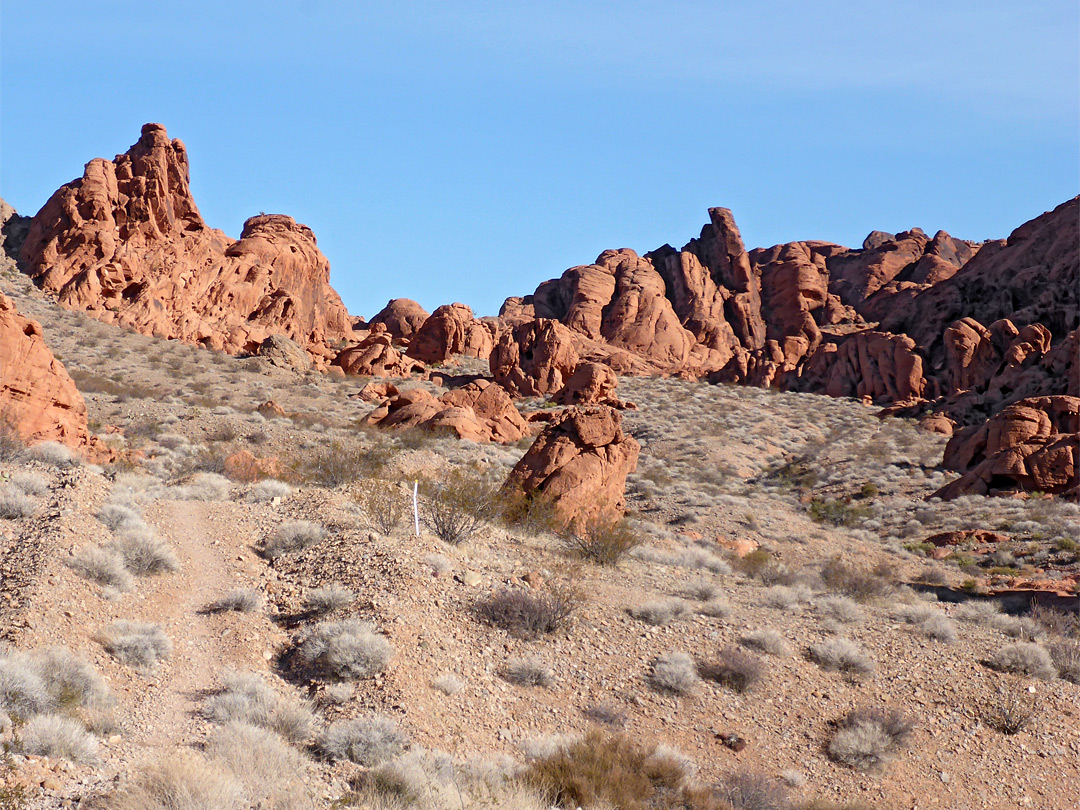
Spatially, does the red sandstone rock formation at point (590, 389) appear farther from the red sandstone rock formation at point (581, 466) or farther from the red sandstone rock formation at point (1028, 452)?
the red sandstone rock formation at point (581, 466)

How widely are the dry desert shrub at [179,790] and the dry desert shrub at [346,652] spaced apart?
258 cm

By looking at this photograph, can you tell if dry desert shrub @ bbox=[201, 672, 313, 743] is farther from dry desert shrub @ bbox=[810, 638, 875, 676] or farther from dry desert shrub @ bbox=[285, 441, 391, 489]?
dry desert shrub @ bbox=[285, 441, 391, 489]

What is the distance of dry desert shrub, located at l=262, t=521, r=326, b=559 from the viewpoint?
11.7 m

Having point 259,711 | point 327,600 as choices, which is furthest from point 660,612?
point 259,711

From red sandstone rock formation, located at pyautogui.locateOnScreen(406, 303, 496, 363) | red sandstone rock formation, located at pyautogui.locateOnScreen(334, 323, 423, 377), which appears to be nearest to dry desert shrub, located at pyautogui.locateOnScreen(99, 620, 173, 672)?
red sandstone rock formation, located at pyautogui.locateOnScreen(334, 323, 423, 377)

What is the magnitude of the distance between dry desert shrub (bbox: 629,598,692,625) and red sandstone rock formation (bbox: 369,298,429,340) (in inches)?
2461

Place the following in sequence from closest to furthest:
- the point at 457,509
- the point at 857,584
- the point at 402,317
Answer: the point at 457,509 → the point at 857,584 → the point at 402,317

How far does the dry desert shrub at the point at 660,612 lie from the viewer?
36.3ft

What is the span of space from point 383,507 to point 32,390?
337 inches

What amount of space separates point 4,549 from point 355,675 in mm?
4898

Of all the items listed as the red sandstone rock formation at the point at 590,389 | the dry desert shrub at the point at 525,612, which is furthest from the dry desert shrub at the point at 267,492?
the red sandstone rock formation at the point at 590,389

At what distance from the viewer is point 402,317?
76.7m

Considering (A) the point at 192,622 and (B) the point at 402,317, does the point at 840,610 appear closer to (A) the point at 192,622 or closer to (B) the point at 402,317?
(A) the point at 192,622

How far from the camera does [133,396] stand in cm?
3009
